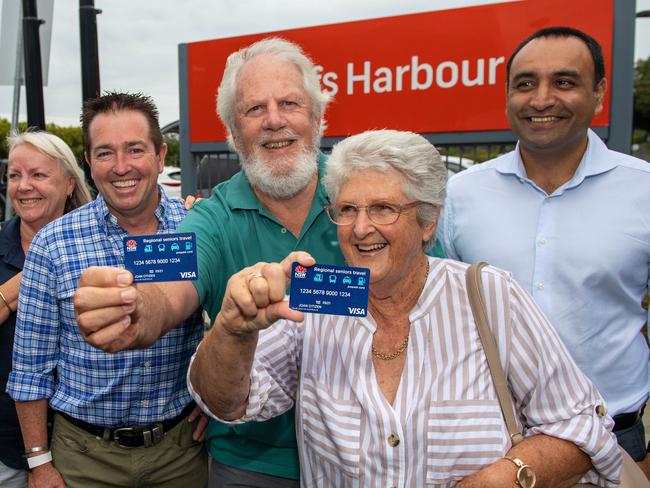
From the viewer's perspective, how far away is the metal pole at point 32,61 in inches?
188

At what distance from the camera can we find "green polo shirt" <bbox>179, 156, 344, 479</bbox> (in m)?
2.16

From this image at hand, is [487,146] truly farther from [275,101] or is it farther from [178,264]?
[178,264]

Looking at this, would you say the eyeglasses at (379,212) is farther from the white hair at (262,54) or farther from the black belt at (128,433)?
the black belt at (128,433)

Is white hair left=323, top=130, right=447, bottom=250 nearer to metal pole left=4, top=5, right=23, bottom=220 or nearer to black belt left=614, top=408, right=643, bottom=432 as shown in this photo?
black belt left=614, top=408, right=643, bottom=432

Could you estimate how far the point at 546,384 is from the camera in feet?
6.05

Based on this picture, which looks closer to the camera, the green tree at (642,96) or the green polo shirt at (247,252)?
the green polo shirt at (247,252)

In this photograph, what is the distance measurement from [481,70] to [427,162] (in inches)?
118

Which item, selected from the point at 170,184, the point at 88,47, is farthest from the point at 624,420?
the point at 170,184

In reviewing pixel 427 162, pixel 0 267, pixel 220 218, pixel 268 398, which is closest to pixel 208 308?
pixel 220 218

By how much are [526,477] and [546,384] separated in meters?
0.28

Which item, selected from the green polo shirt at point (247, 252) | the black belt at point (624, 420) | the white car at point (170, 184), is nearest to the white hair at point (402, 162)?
the green polo shirt at point (247, 252)

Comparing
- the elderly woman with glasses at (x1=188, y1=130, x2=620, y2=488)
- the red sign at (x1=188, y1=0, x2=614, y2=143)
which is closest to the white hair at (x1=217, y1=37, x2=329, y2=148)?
the elderly woman with glasses at (x1=188, y1=130, x2=620, y2=488)

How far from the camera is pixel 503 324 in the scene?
1.84 metres

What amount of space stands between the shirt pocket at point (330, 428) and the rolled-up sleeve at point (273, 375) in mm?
74
